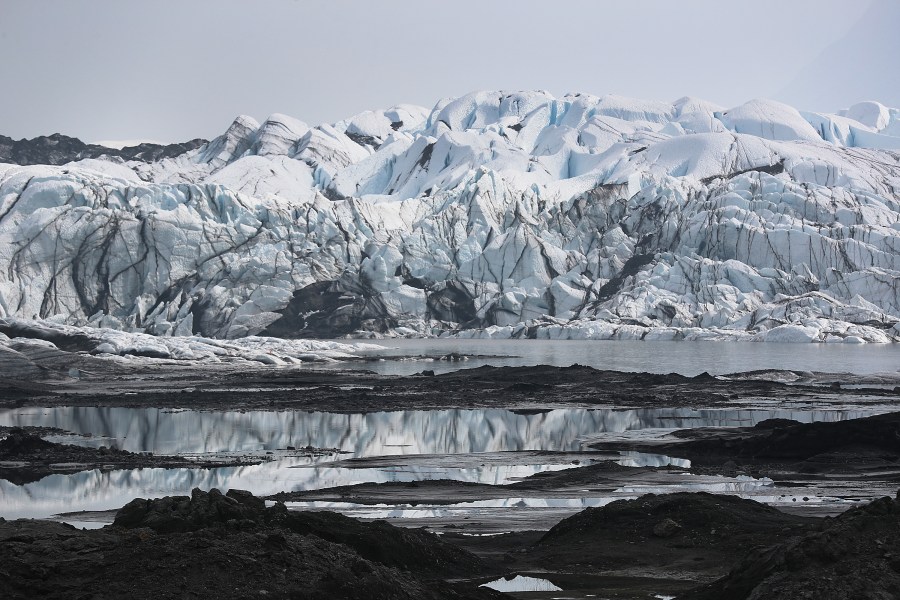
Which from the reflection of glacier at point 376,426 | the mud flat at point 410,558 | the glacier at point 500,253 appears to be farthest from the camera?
the glacier at point 500,253

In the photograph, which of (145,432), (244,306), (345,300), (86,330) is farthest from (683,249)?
(145,432)

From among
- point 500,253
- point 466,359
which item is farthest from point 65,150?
point 466,359

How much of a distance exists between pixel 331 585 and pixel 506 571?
11.1 ft

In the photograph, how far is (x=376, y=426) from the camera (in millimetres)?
31266

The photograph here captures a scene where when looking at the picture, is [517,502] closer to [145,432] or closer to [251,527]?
[251,527]

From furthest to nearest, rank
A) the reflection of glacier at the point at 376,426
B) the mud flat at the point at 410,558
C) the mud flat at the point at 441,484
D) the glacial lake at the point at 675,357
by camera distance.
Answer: the glacial lake at the point at 675,357, the reflection of glacier at the point at 376,426, the mud flat at the point at 441,484, the mud flat at the point at 410,558

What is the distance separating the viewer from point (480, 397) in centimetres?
4125

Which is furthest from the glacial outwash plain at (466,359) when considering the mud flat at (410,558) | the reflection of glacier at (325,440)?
the reflection of glacier at (325,440)

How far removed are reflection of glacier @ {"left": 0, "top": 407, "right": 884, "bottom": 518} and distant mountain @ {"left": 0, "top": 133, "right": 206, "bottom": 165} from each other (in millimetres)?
137625

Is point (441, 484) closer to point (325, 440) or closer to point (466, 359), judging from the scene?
point (325, 440)

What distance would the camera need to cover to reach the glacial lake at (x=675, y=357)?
58.5 m

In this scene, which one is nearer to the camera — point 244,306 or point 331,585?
point 331,585

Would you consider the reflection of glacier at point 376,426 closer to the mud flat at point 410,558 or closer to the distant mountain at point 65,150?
the mud flat at point 410,558

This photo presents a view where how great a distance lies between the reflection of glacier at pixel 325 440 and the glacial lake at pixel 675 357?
70.1 ft
